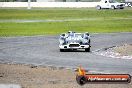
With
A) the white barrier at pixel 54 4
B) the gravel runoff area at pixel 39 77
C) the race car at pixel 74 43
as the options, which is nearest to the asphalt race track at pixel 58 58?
the race car at pixel 74 43

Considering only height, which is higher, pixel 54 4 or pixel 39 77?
pixel 39 77

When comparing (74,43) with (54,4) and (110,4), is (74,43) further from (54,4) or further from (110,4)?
(54,4)

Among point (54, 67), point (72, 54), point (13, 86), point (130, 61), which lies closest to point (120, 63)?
point (130, 61)

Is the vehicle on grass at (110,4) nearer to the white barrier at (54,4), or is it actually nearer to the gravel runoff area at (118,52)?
the white barrier at (54,4)

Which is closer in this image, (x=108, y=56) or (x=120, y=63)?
(x=120, y=63)

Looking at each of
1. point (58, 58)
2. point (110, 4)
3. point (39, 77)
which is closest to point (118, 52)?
point (58, 58)

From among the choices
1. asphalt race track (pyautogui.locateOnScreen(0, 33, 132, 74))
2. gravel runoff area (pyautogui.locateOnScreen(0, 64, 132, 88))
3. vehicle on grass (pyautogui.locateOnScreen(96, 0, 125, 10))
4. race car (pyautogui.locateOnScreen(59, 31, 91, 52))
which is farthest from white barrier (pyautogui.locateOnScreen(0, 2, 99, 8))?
gravel runoff area (pyautogui.locateOnScreen(0, 64, 132, 88))

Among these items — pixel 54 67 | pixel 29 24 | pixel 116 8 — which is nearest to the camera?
pixel 54 67

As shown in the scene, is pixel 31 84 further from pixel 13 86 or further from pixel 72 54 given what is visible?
pixel 72 54

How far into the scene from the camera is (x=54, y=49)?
28953mm

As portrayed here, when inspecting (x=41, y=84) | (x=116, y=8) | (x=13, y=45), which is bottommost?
(x=116, y=8)

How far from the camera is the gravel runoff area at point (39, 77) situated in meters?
15.3

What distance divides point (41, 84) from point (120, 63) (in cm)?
698

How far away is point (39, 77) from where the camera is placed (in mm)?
17219
